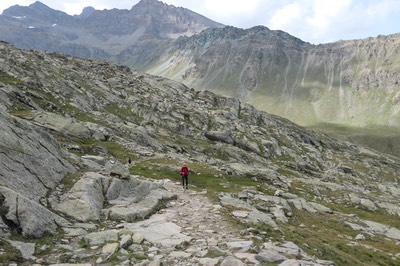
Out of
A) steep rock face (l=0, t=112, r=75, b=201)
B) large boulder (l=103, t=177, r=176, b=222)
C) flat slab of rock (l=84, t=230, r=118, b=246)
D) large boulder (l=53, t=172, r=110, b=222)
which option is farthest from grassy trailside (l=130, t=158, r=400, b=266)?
steep rock face (l=0, t=112, r=75, b=201)

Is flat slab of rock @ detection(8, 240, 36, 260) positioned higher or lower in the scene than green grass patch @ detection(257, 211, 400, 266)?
higher

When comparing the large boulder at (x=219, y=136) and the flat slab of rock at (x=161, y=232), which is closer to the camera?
the flat slab of rock at (x=161, y=232)

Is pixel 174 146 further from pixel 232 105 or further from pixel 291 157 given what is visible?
pixel 232 105

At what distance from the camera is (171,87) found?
160000 mm

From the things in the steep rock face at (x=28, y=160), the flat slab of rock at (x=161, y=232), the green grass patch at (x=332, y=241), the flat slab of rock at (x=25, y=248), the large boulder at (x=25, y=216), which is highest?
the steep rock face at (x=28, y=160)

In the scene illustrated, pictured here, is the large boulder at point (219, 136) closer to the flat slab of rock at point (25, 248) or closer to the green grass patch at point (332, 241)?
the green grass patch at point (332, 241)

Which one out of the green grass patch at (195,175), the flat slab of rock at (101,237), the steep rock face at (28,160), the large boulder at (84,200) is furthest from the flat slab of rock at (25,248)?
the green grass patch at (195,175)

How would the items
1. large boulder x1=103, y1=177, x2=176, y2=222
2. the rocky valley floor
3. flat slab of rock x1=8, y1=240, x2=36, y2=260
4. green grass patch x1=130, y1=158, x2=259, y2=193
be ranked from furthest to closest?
1. green grass patch x1=130, y1=158, x2=259, y2=193
2. large boulder x1=103, y1=177, x2=176, y2=222
3. the rocky valley floor
4. flat slab of rock x1=8, y1=240, x2=36, y2=260

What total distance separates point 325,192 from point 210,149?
3224 cm

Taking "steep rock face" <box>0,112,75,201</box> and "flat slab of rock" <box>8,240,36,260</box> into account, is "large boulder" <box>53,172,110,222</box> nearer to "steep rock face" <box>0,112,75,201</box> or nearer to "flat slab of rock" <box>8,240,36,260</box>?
"steep rock face" <box>0,112,75,201</box>

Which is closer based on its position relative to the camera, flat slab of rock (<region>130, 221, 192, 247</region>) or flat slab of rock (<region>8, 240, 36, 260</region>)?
flat slab of rock (<region>8, 240, 36, 260</region>)

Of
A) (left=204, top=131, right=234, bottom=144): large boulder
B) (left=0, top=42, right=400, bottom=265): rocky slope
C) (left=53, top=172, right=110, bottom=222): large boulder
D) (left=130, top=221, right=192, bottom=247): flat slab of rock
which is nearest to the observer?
(left=0, top=42, right=400, bottom=265): rocky slope

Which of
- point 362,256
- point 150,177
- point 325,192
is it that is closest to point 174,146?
point 325,192

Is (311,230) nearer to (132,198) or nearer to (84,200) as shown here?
(132,198)
